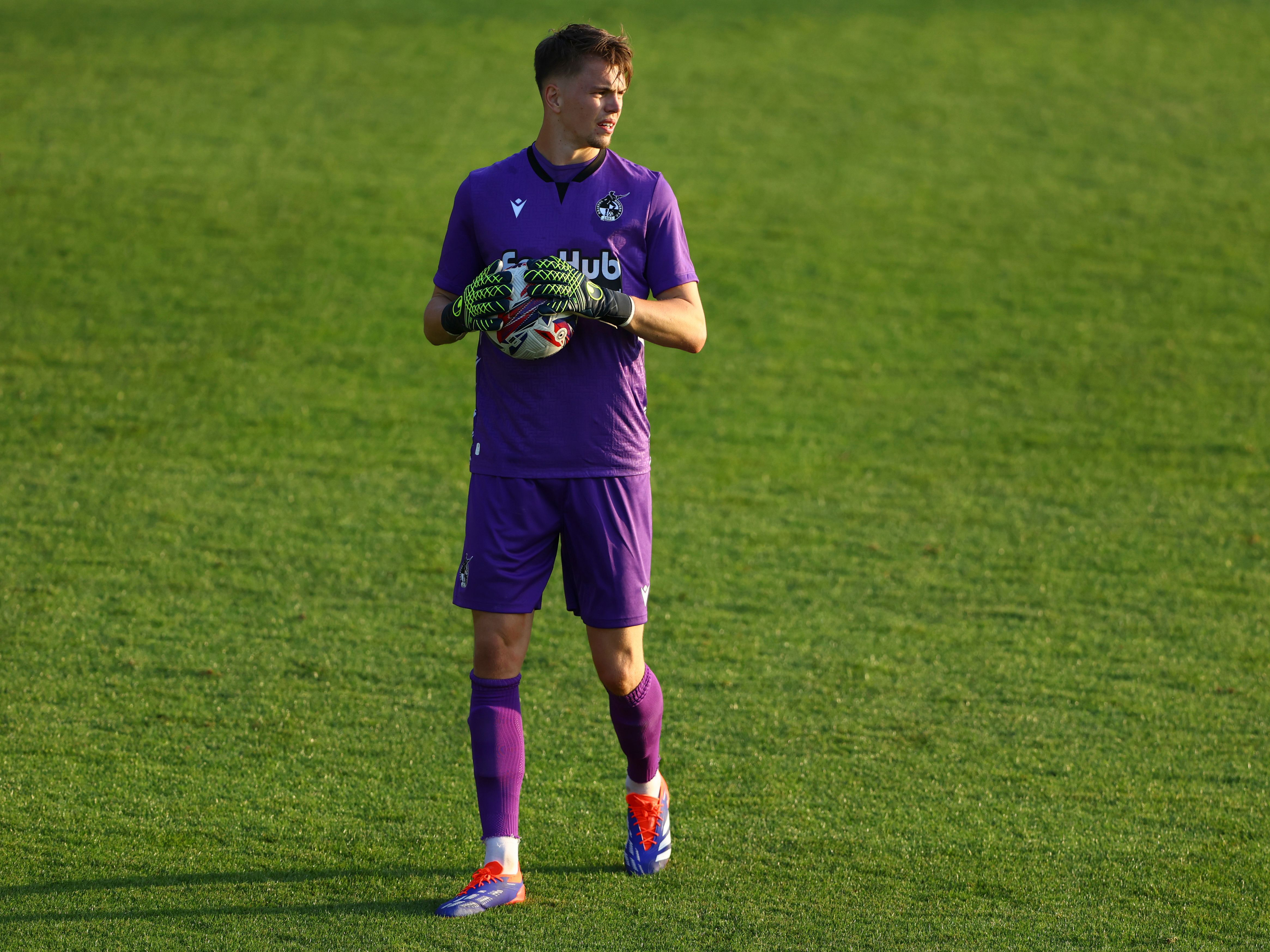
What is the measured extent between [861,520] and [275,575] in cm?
290

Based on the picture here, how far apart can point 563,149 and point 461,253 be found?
1.19ft

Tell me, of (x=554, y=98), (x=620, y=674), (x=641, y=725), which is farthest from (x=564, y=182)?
(x=641, y=725)

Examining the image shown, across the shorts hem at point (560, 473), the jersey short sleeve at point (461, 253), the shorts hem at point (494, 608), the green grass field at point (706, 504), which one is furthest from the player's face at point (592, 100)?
the green grass field at point (706, 504)

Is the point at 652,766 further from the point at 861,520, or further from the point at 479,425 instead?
the point at 861,520

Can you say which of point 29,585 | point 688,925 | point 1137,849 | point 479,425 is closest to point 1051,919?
point 1137,849

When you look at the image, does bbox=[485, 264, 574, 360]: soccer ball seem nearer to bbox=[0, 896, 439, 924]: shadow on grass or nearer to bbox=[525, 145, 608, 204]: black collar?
bbox=[525, 145, 608, 204]: black collar

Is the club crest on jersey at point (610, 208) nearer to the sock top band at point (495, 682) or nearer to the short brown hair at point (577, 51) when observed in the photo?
the short brown hair at point (577, 51)

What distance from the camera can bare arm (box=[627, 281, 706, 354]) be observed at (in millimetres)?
3104

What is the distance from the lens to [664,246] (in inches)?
127

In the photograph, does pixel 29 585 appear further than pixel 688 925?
Yes

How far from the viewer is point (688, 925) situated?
312 cm

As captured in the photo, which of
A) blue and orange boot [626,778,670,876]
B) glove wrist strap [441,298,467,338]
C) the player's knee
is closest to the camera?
glove wrist strap [441,298,467,338]

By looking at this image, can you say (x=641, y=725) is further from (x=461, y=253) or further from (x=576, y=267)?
(x=461, y=253)

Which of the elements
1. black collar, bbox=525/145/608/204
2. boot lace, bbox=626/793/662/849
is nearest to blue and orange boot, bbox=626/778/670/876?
boot lace, bbox=626/793/662/849
